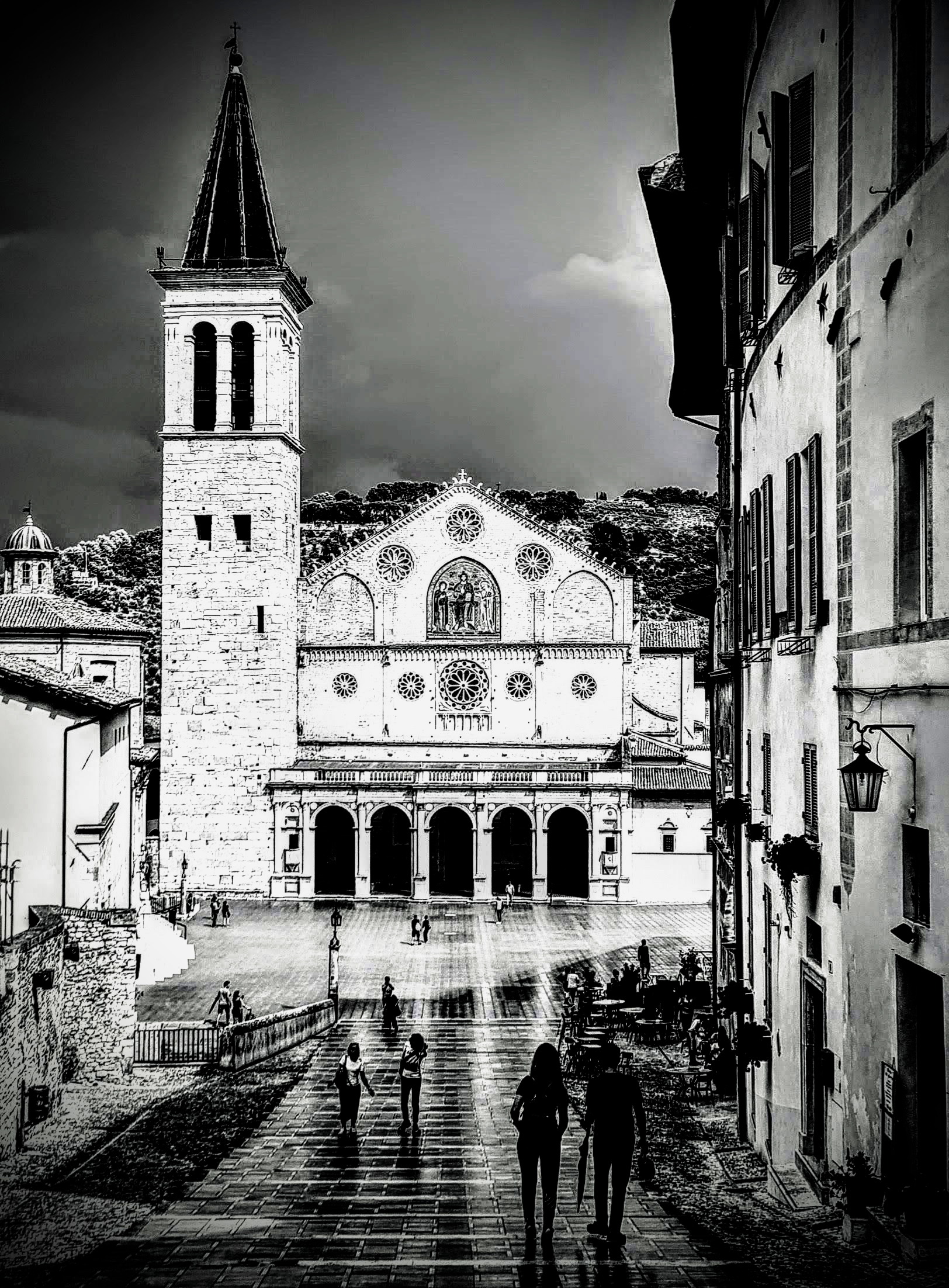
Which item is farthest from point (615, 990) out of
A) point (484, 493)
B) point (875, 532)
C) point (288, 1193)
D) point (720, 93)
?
point (484, 493)

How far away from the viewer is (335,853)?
166 feet

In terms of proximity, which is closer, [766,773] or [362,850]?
[766,773]

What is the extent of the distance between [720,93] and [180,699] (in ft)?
119

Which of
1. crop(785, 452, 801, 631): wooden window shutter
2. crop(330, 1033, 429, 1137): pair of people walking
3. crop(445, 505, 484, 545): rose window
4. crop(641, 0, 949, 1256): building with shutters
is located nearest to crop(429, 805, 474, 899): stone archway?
crop(445, 505, 484, 545): rose window

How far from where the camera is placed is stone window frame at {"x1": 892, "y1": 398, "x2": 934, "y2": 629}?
7.81m

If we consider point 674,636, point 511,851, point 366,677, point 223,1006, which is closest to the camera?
point 223,1006

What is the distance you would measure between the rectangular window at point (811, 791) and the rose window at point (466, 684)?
39.4 m

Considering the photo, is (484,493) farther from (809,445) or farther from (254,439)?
(809,445)

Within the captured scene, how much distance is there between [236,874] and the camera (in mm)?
47719

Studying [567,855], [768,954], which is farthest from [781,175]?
[567,855]

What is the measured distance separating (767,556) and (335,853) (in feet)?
128

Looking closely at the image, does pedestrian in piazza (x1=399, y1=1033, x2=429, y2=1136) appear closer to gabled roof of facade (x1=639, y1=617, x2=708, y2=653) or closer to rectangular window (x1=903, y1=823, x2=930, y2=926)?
rectangular window (x1=903, y1=823, x2=930, y2=926)

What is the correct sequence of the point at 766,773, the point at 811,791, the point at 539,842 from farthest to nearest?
the point at 539,842 < the point at 766,773 < the point at 811,791

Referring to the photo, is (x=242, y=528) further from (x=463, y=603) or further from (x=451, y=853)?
(x=451, y=853)
